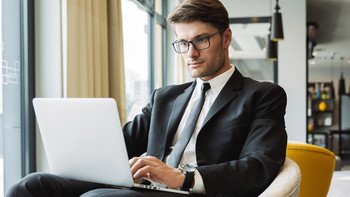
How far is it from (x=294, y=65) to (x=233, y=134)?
4.71 metres

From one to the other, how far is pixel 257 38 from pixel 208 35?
15.9 feet

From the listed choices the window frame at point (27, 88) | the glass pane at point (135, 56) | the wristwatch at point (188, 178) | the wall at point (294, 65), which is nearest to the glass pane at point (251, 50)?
the wall at point (294, 65)

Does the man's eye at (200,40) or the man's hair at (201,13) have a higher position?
the man's hair at (201,13)

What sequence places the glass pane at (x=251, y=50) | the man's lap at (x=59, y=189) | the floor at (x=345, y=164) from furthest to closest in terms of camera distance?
the floor at (x=345, y=164)
the glass pane at (x=251, y=50)
the man's lap at (x=59, y=189)

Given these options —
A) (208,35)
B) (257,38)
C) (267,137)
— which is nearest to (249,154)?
(267,137)

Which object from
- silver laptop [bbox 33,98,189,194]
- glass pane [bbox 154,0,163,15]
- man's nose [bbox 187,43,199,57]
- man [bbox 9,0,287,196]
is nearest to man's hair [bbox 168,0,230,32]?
man [bbox 9,0,287,196]

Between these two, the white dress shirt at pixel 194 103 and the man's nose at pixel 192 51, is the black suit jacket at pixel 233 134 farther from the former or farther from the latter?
the man's nose at pixel 192 51

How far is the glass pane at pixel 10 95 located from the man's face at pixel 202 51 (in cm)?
120

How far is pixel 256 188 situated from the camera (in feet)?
3.76

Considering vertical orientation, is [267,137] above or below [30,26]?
below

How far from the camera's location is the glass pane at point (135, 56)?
3.90 metres

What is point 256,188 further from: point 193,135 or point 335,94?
point 335,94

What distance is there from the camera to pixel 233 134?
1.27 meters

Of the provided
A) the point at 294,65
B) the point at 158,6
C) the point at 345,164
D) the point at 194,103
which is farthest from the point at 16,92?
the point at 345,164
